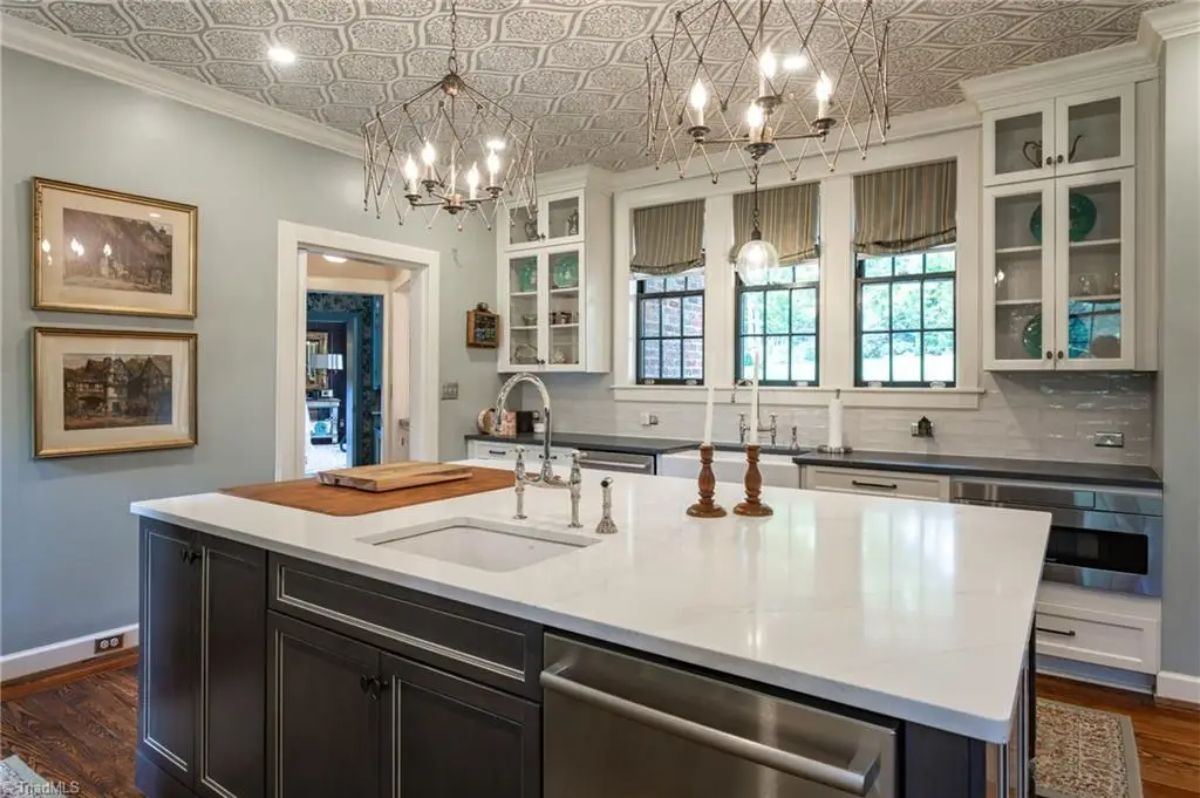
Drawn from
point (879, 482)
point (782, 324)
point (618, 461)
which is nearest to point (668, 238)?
point (782, 324)

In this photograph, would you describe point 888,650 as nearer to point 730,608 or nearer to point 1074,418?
point 730,608

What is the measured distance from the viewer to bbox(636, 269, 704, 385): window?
4793 millimetres

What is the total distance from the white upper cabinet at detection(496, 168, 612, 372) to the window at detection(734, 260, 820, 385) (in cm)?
104

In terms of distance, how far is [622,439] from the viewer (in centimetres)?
479

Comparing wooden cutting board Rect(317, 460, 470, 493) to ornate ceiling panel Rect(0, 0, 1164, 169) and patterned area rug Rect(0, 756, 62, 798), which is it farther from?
ornate ceiling panel Rect(0, 0, 1164, 169)

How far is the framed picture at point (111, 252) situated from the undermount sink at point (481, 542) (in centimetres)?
235

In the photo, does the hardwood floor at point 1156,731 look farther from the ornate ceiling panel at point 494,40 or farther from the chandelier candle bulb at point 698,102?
the ornate ceiling panel at point 494,40

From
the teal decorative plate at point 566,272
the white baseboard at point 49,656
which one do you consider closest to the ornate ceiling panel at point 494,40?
the teal decorative plate at point 566,272

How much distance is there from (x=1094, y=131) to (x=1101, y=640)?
2.39m

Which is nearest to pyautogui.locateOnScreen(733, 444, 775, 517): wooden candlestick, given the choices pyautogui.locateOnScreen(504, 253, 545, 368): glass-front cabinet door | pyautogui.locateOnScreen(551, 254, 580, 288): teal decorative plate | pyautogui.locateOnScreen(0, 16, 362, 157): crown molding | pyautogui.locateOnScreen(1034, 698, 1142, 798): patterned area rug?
pyautogui.locateOnScreen(1034, 698, 1142, 798): patterned area rug

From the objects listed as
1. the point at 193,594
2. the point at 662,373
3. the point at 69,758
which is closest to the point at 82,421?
the point at 69,758

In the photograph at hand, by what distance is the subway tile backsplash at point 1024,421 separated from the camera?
3355 mm

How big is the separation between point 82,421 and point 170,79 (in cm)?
171

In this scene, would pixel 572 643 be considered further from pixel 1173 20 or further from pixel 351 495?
pixel 1173 20
